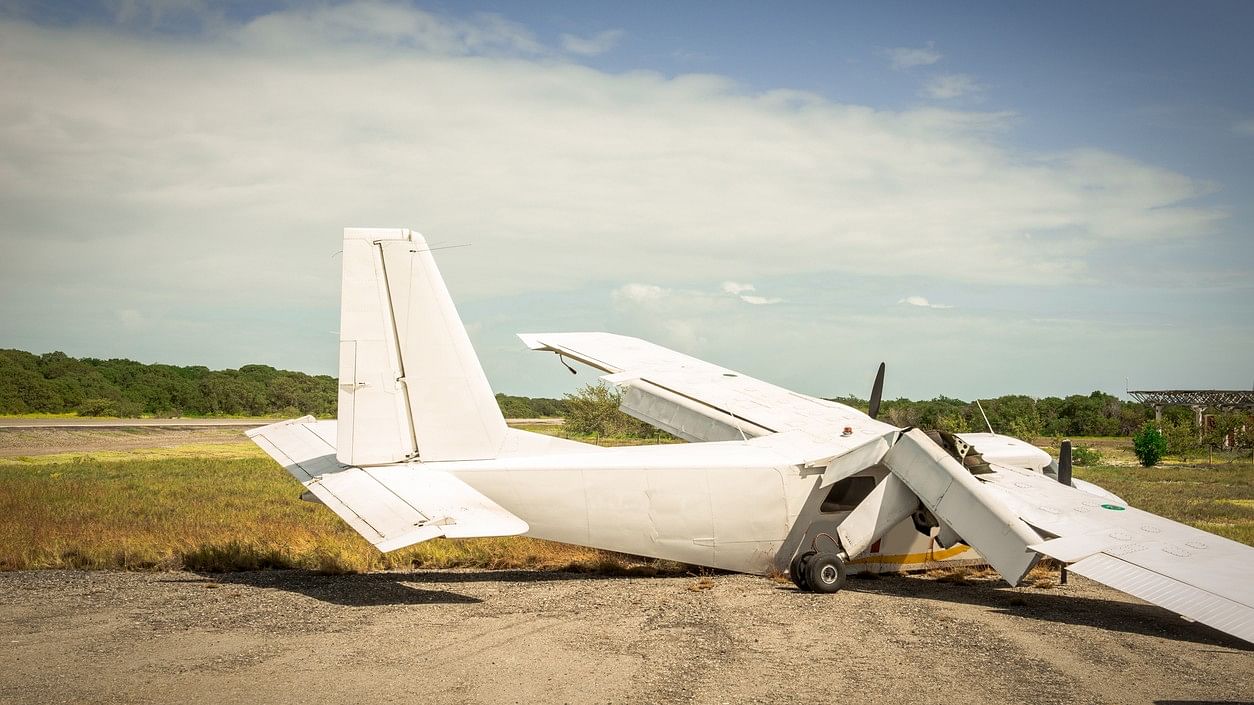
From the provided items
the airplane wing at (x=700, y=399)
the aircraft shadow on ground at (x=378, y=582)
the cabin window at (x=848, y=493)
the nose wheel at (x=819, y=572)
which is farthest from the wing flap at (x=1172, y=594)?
the aircraft shadow on ground at (x=378, y=582)

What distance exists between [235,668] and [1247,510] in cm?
2945

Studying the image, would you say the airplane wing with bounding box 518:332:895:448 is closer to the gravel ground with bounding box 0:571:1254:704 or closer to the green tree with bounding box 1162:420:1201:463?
the gravel ground with bounding box 0:571:1254:704

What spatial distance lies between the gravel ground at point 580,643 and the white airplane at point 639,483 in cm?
95

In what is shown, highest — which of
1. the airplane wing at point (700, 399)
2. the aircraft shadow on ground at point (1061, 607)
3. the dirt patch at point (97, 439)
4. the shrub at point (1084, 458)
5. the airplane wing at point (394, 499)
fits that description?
the airplane wing at point (700, 399)

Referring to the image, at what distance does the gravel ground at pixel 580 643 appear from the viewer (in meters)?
8.63

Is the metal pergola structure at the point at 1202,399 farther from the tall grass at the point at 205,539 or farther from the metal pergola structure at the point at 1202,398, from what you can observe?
the tall grass at the point at 205,539

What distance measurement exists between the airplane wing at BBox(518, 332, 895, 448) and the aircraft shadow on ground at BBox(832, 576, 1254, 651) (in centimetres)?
252

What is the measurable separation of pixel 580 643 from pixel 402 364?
4880 mm

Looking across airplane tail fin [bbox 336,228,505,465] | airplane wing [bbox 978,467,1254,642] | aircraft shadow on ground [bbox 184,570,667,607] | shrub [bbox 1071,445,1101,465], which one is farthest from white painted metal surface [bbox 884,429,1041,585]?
shrub [bbox 1071,445,1101,465]

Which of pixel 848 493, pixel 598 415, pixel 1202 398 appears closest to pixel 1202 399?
pixel 1202 398

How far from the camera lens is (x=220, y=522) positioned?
64.6 feet

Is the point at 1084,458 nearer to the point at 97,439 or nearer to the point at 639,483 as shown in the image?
the point at 639,483

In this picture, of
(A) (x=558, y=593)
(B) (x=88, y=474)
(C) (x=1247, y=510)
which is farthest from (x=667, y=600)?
(B) (x=88, y=474)

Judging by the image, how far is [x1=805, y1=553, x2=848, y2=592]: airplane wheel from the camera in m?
13.1
